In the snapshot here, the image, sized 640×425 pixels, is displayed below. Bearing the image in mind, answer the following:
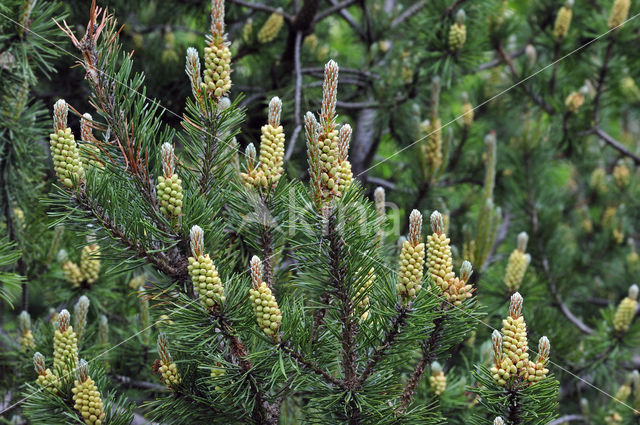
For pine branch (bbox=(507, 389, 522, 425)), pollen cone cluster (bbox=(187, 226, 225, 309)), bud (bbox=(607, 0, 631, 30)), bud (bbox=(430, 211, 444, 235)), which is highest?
bud (bbox=(607, 0, 631, 30))

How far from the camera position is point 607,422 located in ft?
8.29

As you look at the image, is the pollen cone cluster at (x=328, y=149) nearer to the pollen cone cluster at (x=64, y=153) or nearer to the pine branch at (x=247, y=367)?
the pine branch at (x=247, y=367)

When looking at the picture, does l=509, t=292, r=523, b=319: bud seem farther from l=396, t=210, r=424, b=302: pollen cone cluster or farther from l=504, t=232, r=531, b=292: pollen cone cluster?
l=504, t=232, r=531, b=292: pollen cone cluster

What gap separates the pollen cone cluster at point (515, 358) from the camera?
1.31 m

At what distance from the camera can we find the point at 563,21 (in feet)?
10.2

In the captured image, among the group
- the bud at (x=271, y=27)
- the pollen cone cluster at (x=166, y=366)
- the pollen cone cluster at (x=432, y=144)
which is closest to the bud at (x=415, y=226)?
the pollen cone cluster at (x=166, y=366)

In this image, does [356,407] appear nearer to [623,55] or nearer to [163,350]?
[163,350]

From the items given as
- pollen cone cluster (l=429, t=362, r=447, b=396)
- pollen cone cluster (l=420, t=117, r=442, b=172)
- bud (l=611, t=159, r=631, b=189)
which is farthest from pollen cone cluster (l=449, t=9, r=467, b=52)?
bud (l=611, t=159, r=631, b=189)

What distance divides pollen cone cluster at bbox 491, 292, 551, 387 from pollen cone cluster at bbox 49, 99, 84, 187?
882mm

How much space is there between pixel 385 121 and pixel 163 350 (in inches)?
68.0

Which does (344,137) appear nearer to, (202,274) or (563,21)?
(202,274)

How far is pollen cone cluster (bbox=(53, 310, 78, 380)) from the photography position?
146 centimetres

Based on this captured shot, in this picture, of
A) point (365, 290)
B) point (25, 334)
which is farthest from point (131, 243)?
point (25, 334)

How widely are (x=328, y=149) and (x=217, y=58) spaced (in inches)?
12.9
